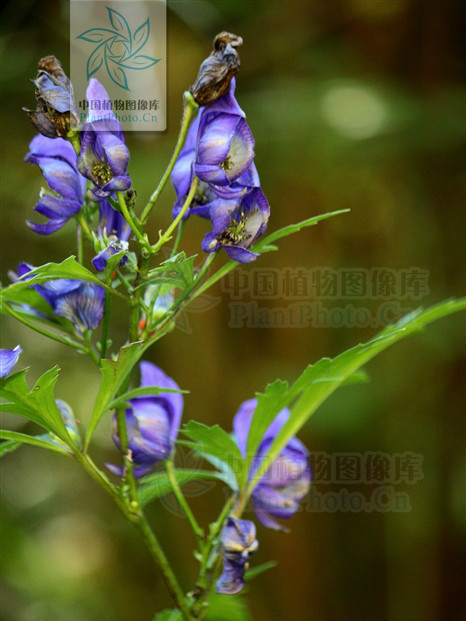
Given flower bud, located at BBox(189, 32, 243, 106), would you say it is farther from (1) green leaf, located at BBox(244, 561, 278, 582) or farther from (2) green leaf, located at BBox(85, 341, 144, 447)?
(1) green leaf, located at BBox(244, 561, 278, 582)

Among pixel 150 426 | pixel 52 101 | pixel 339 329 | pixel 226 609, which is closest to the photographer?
A: pixel 52 101

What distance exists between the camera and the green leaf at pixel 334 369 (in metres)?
0.48

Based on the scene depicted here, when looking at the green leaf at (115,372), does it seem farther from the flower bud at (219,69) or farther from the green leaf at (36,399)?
the flower bud at (219,69)

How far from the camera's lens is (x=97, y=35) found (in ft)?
2.30

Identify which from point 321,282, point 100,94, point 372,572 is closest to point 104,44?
point 100,94

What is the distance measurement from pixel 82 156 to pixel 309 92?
93 centimetres

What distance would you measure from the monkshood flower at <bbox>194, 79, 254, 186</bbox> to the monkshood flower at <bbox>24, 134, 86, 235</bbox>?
94 mm

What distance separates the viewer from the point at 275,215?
138 centimetres

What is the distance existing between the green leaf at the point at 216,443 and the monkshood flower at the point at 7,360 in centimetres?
12

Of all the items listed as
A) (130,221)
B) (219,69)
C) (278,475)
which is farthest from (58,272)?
(278,475)

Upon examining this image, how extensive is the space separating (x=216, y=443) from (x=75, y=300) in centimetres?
14

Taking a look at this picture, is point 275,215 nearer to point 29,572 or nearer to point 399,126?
point 399,126

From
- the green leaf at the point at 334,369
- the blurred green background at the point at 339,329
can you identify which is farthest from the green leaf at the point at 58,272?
the blurred green background at the point at 339,329
